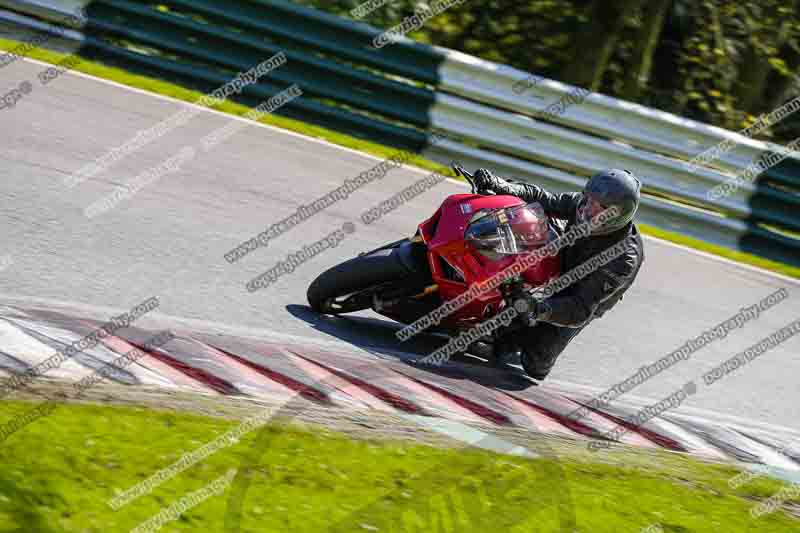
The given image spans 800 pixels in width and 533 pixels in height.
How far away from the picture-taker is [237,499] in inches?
165

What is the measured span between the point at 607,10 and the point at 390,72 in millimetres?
4142

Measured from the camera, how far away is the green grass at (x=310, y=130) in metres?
10.9

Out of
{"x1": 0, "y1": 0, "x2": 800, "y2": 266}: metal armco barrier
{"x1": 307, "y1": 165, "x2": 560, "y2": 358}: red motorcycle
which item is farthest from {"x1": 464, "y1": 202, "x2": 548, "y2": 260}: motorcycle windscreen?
{"x1": 0, "y1": 0, "x2": 800, "y2": 266}: metal armco barrier

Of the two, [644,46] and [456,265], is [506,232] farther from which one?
[644,46]

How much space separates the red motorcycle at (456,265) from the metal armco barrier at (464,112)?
501 cm

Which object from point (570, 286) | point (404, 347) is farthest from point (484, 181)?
point (404, 347)

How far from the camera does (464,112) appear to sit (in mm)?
11547

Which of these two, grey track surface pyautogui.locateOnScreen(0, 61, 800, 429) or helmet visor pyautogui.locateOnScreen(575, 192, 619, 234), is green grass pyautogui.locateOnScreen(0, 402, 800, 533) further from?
grey track surface pyautogui.locateOnScreen(0, 61, 800, 429)

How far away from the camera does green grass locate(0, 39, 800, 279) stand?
10.9 m

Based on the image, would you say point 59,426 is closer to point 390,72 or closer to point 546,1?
A: point 390,72

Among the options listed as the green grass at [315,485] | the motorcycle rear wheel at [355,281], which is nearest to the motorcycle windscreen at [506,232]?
the motorcycle rear wheel at [355,281]

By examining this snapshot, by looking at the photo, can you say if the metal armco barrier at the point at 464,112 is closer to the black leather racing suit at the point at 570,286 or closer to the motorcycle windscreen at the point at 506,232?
the black leather racing suit at the point at 570,286

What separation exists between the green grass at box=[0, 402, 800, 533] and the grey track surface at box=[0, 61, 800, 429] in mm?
1582

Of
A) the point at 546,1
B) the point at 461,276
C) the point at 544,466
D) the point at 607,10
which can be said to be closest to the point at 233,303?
the point at 461,276
